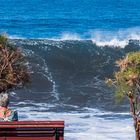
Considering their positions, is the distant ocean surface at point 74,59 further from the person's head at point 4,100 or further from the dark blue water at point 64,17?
the person's head at point 4,100

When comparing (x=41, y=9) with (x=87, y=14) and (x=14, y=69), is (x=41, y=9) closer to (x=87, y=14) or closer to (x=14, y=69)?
(x=87, y=14)

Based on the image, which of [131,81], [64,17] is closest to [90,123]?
[131,81]

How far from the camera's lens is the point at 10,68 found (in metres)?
12.2

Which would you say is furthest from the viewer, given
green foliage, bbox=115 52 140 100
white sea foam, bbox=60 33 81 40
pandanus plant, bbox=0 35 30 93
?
white sea foam, bbox=60 33 81 40

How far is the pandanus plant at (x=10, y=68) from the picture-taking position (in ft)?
39.7

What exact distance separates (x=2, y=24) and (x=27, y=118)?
80.3 feet

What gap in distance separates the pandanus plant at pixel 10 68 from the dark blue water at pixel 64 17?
→ 23.4 metres

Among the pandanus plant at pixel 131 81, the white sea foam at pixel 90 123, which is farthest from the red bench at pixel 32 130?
the white sea foam at pixel 90 123

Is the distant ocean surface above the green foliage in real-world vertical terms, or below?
above

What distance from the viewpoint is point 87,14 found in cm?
4947

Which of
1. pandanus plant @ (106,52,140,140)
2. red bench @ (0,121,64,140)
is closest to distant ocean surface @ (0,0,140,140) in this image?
pandanus plant @ (106,52,140,140)

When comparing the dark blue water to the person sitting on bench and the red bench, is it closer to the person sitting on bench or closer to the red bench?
the person sitting on bench

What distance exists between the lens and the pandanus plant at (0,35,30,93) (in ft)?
39.7

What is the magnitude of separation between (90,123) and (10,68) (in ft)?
17.1
